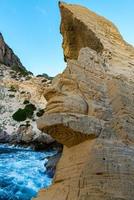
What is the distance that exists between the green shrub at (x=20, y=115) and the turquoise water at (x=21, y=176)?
9804 millimetres

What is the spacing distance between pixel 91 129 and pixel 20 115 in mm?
35332

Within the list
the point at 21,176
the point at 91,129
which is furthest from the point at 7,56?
the point at 91,129

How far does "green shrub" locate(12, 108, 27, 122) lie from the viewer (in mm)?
39144

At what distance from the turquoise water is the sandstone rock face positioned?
10.3 metres

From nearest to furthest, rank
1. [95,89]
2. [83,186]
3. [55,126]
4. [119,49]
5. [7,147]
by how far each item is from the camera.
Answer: [83,186], [55,126], [95,89], [119,49], [7,147]

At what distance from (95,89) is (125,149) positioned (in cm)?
104

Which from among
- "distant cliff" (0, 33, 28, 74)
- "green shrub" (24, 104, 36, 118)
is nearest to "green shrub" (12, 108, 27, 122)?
"green shrub" (24, 104, 36, 118)

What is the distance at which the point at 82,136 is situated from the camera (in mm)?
4902

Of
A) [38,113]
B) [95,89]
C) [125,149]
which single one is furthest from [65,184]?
[38,113]

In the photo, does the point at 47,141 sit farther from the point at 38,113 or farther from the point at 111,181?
the point at 111,181

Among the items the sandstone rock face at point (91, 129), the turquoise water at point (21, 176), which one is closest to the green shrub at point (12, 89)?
the turquoise water at point (21, 176)

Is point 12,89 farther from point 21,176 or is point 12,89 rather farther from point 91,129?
point 91,129

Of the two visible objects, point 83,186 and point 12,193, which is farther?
point 12,193

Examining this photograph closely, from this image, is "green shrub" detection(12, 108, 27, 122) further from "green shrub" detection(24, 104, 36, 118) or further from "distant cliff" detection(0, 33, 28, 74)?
"distant cliff" detection(0, 33, 28, 74)
